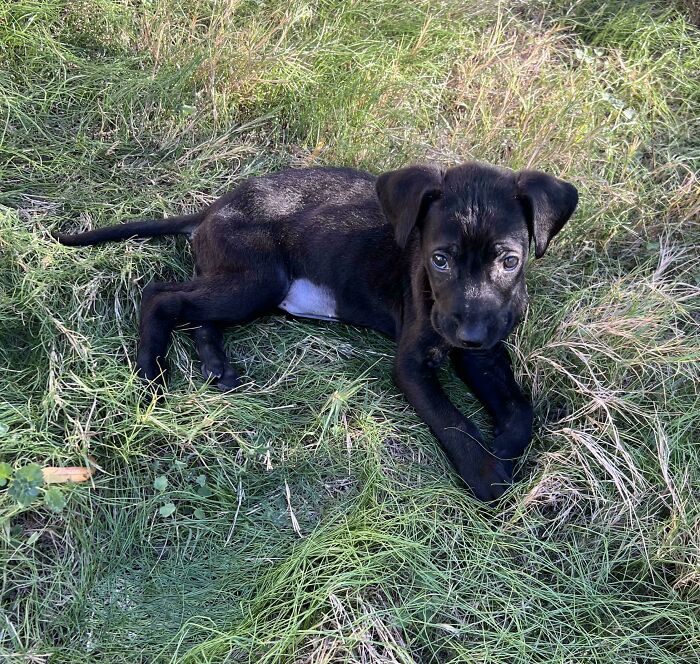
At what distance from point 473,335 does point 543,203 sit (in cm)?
72

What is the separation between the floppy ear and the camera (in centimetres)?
382

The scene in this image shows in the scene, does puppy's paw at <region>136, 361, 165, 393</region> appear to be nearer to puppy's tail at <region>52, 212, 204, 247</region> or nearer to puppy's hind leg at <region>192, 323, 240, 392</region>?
puppy's hind leg at <region>192, 323, 240, 392</region>

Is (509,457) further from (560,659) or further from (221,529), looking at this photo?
(221,529)

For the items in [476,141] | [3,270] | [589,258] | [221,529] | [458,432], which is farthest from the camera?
[476,141]

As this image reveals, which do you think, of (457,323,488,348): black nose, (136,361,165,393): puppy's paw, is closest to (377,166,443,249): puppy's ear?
(457,323,488,348): black nose

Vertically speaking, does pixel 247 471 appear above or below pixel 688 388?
below

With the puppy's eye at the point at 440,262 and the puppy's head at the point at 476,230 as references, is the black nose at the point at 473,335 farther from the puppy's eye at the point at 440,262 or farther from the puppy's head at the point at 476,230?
the puppy's eye at the point at 440,262

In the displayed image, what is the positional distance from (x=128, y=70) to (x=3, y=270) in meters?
1.84

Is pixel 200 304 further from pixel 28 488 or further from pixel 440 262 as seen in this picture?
pixel 28 488

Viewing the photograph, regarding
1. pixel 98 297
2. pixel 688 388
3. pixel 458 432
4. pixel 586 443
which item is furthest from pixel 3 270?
pixel 688 388

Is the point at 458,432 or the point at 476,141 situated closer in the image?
the point at 458,432

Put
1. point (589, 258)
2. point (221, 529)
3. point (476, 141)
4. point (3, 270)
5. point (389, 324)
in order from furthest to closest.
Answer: point (476, 141), point (589, 258), point (389, 324), point (3, 270), point (221, 529)

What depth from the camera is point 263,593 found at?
10.8 ft

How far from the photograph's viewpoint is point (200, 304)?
14.4 feet
